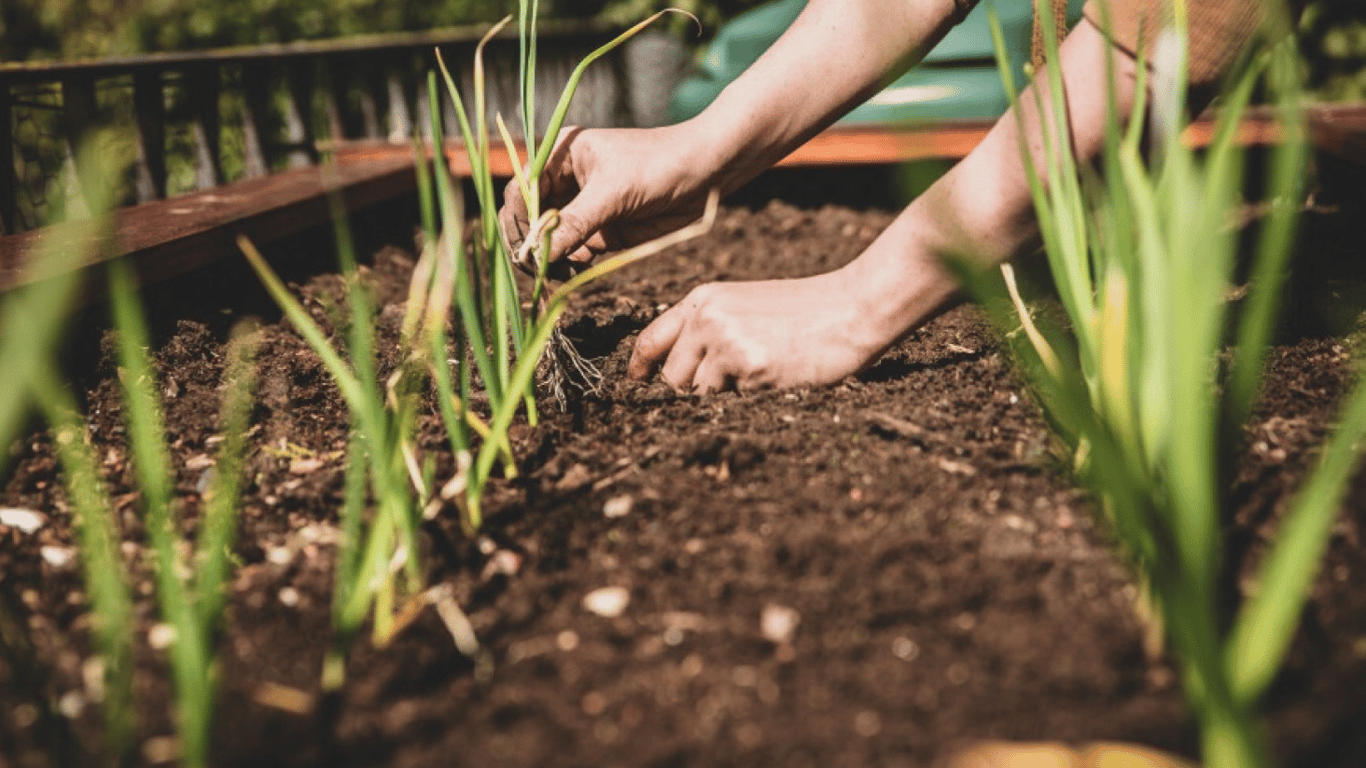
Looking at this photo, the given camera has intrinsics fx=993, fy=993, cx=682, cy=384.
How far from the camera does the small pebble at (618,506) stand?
0.95m

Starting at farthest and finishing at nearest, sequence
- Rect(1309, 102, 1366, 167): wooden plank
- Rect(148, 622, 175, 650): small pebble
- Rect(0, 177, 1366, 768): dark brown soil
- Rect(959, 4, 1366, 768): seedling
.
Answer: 1. Rect(1309, 102, 1366, 167): wooden plank
2. Rect(148, 622, 175, 650): small pebble
3. Rect(0, 177, 1366, 768): dark brown soil
4. Rect(959, 4, 1366, 768): seedling

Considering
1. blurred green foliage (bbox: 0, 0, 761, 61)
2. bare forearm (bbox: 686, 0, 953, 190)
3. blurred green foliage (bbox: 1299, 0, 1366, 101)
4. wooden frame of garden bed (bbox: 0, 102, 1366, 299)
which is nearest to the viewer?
bare forearm (bbox: 686, 0, 953, 190)

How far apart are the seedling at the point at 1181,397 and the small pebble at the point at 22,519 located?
945mm

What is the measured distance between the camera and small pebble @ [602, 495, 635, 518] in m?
0.95

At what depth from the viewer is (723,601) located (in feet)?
2.62

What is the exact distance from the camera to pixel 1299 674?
2.21 ft

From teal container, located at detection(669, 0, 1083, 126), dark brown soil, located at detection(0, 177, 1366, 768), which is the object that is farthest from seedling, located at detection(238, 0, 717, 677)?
teal container, located at detection(669, 0, 1083, 126)

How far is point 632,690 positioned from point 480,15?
15.0ft

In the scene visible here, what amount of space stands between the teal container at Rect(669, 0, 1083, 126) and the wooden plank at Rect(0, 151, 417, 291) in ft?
3.17

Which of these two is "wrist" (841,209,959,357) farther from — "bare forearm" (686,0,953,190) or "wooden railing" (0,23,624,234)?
"wooden railing" (0,23,624,234)

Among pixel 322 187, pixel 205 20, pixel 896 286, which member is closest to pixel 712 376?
pixel 896 286

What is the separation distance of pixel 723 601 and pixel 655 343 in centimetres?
56

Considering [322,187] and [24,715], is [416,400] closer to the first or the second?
[24,715]

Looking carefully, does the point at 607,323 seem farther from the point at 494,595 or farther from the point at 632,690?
the point at 632,690
